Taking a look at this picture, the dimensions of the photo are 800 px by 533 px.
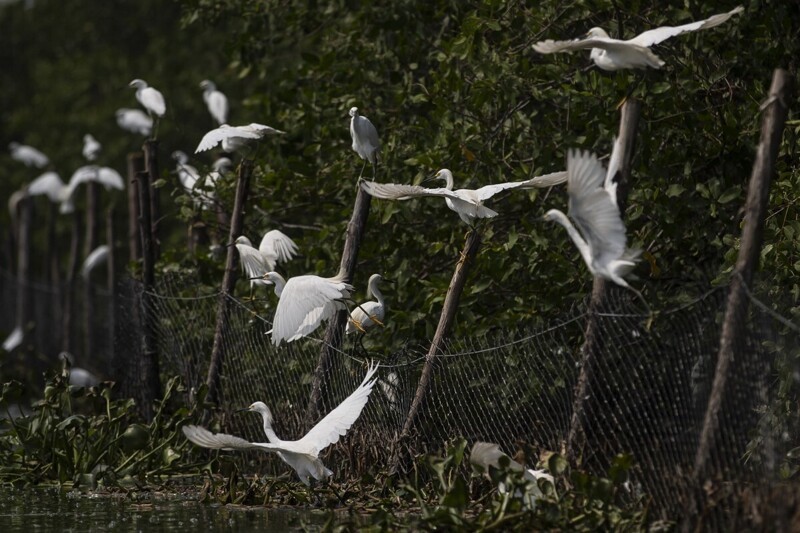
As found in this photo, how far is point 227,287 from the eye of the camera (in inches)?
356

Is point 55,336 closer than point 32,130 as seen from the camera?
Yes

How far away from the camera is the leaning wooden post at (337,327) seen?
7.54 m

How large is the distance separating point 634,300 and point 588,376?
189 cm

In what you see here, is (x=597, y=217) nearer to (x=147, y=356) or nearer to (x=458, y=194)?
(x=458, y=194)

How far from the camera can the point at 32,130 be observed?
25.3 meters

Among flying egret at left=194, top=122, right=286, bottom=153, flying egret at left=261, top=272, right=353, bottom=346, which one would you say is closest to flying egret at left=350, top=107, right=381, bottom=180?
flying egret at left=194, top=122, right=286, bottom=153

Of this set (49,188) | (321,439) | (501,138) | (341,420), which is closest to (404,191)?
(341,420)

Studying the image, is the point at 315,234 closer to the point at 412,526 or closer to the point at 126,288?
the point at 126,288

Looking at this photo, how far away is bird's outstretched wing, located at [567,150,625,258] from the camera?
17.5 feet

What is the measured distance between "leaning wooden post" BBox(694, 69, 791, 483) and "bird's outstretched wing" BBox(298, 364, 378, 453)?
6.91 feet

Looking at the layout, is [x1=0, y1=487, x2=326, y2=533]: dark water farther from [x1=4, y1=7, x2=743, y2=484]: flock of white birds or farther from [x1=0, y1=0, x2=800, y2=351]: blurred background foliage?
[x1=0, y1=0, x2=800, y2=351]: blurred background foliage

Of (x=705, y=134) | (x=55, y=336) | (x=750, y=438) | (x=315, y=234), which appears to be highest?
(x=705, y=134)

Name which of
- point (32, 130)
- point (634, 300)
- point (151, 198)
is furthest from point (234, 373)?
point (32, 130)

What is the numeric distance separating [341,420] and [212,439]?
736mm
